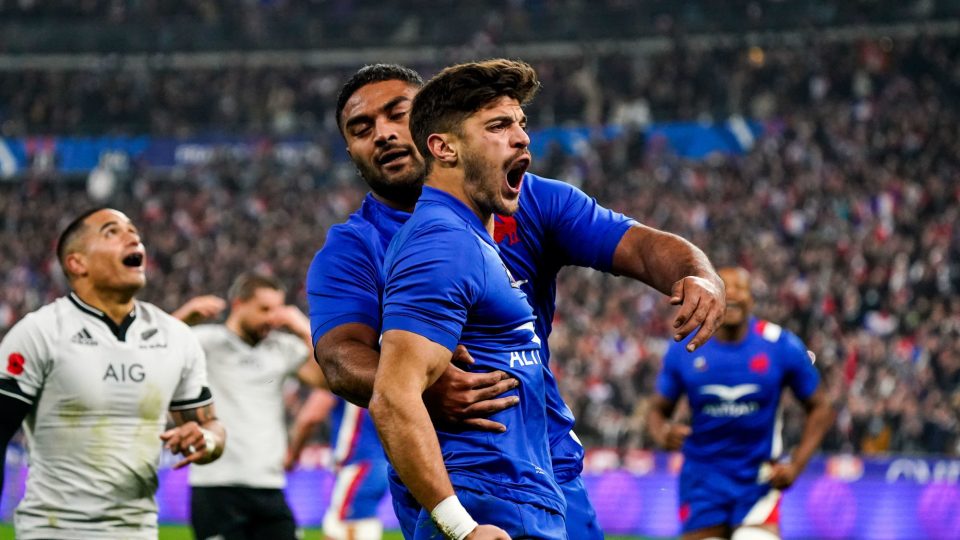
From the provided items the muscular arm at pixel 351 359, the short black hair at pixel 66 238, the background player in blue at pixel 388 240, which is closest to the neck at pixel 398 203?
the background player in blue at pixel 388 240

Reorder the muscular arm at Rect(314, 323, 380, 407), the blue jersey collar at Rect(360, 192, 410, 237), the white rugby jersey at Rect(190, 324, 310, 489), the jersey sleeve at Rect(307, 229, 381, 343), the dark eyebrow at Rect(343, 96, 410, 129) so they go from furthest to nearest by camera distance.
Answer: the white rugby jersey at Rect(190, 324, 310, 489)
the dark eyebrow at Rect(343, 96, 410, 129)
the blue jersey collar at Rect(360, 192, 410, 237)
the jersey sleeve at Rect(307, 229, 381, 343)
the muscular arm at Rect(314, 323, 380, 407)

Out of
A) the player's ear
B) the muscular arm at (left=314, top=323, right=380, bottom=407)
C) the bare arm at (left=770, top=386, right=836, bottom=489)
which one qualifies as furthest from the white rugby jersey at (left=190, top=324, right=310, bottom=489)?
the player's ear

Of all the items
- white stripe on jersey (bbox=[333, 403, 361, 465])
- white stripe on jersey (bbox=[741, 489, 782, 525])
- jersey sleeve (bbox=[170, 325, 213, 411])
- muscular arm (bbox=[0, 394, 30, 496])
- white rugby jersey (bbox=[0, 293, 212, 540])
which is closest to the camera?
muscular arm (bbox=[0, 394, 30, 496])

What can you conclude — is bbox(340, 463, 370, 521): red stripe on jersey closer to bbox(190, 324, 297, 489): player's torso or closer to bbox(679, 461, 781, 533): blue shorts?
bbox(190, 324, 297, 489): player's torso

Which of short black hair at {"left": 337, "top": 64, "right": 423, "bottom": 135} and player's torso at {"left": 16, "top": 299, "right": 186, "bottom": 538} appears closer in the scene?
short black hair at {"left": 337, "top": 64, "right": 423, "bottom": 135}

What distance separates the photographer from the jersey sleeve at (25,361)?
585cm

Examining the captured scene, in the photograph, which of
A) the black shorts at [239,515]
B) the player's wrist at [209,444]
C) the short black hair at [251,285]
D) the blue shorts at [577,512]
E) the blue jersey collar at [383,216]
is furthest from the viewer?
the short black hair at [251,285]

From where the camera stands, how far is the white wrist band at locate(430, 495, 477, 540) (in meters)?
3.82

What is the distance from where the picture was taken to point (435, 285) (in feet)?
12.6

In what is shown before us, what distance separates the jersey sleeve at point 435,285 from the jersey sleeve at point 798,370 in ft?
20.3

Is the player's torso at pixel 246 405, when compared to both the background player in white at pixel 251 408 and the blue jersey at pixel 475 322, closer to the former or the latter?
the background player in white at pixel 251 408

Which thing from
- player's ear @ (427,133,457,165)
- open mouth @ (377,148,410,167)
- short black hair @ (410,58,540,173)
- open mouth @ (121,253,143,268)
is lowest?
open mouth @ (121,253,143,268)

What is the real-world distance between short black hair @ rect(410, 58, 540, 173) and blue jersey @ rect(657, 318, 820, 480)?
571cm

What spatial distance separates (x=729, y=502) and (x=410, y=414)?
600 cm
